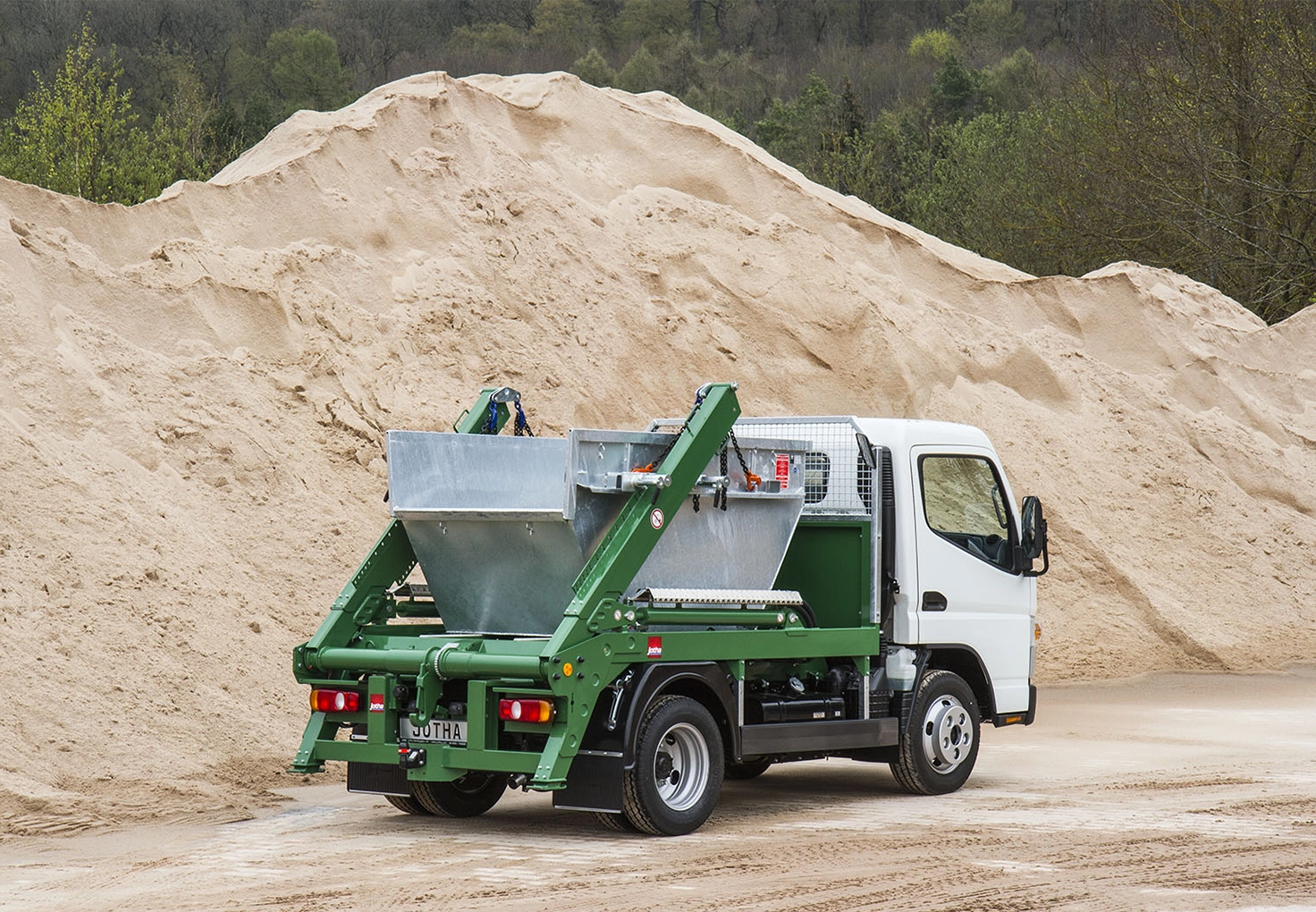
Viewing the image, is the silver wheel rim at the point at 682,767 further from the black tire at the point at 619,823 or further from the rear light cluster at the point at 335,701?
the rear light cluster at the point at 335,701

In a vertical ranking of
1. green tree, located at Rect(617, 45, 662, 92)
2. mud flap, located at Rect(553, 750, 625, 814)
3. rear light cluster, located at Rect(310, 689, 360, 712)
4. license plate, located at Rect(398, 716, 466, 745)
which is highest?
green tree, located at Rect(617, 45, 662, 92)

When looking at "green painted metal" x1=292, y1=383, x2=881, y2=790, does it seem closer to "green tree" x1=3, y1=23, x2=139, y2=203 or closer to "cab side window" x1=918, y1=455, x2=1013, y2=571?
"cab side window" x1=918, y1=455, x2=1013, y2=571

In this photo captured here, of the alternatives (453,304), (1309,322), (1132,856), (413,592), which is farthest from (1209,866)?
(1309,322)

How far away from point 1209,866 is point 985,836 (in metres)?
1.33

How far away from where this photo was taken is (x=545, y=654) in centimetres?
843

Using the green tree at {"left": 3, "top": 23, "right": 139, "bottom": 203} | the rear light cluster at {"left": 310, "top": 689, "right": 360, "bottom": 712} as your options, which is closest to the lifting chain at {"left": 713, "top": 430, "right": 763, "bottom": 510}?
the rear light cluster at {"left": 310, "top": 689, "right": 360, "bottom": 712}

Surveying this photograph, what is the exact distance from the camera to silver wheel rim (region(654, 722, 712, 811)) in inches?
357

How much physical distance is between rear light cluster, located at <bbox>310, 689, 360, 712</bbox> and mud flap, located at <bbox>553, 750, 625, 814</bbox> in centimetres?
141

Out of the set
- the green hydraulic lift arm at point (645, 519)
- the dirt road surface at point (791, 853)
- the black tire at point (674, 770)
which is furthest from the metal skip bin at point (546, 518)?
the dirt road surface at point (791, 853)

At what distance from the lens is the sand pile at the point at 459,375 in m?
12.8

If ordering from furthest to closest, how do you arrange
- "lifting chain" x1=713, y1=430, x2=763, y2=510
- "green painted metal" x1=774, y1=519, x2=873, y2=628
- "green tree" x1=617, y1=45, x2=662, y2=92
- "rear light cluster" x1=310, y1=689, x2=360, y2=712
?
"green tree" x1=617, y1=45, x2=662, y2=92 → "green painted metal" x1=774, y1=519, x2=873, y2=628 → "lifting chain" x1=713, y1=430, x2=763, y2=510 → "rear light cluster" x1=310, y1=689, x2=360, y2=712

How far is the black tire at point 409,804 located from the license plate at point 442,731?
3.49 ft

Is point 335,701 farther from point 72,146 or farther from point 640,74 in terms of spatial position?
point 640,74

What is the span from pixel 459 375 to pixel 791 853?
36.4ft
